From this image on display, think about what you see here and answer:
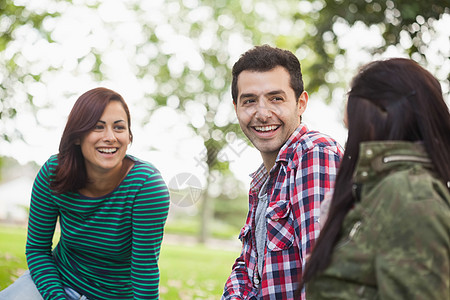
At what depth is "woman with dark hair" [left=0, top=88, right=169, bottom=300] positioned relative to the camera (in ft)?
8.99

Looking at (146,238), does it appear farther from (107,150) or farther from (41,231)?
(41,231)

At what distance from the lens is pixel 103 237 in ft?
9.19

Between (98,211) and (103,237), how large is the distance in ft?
0.55

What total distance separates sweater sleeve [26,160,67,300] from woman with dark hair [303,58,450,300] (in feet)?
6.56

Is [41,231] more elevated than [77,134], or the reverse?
[77,134]

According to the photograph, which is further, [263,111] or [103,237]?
[103,237]

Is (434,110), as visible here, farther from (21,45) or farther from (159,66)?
(159,66)

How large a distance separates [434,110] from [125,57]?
18284 mm

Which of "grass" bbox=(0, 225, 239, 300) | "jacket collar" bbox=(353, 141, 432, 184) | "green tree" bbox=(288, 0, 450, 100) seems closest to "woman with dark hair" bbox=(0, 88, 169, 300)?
"jacket collar" bbox=(353, 141, 432, 184)

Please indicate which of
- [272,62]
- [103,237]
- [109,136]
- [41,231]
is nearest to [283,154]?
[272,62]

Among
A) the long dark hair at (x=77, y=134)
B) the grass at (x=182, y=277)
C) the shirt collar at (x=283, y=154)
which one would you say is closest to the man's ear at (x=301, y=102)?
the shirt collar at (x=283, y=154)

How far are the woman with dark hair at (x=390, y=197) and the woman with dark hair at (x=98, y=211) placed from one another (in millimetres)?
1454

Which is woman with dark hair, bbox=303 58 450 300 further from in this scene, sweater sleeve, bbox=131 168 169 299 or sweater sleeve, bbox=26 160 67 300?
sweater sleeve, bbox=26 160 67 300

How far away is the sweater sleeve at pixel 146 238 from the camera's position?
2.70m
